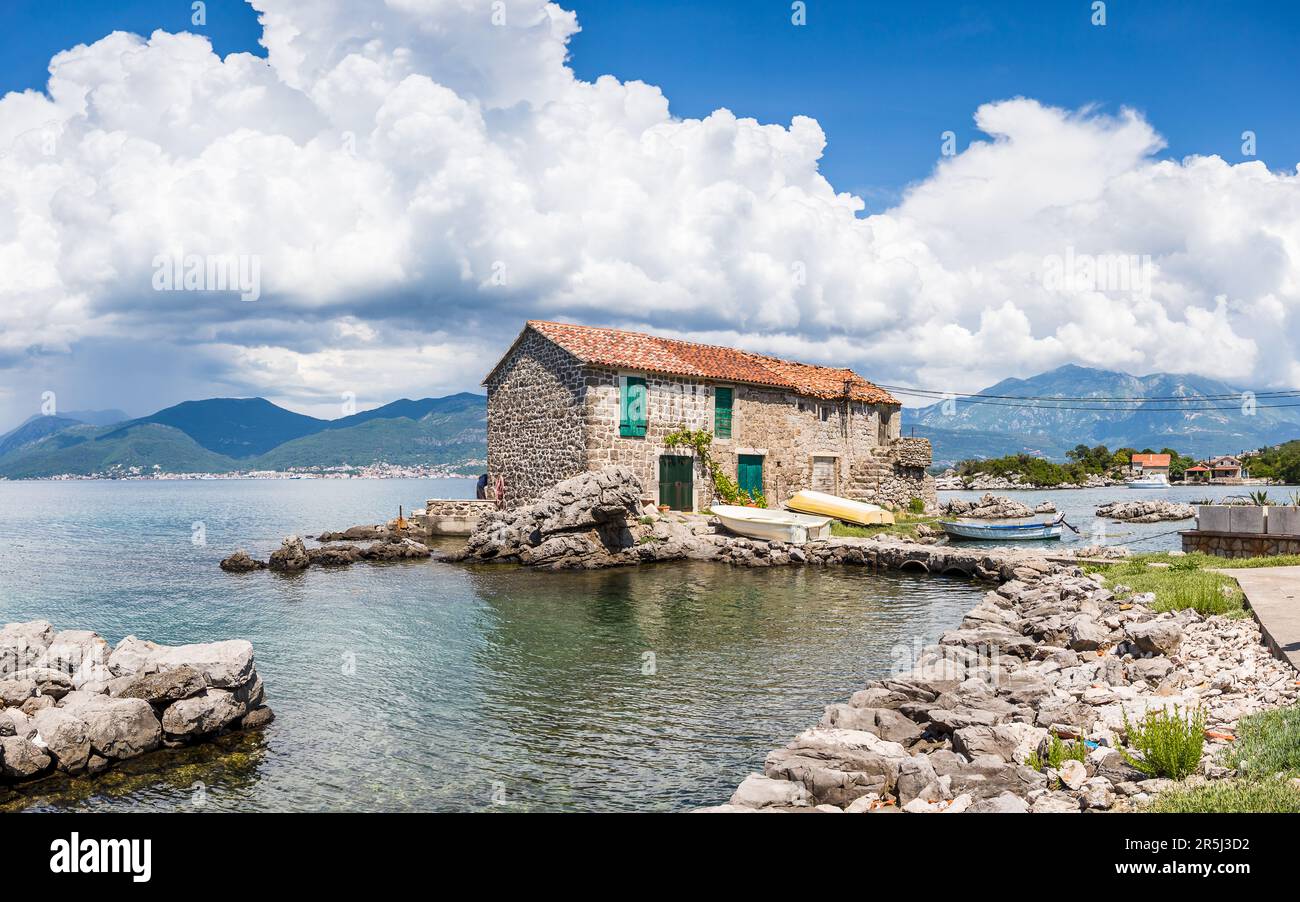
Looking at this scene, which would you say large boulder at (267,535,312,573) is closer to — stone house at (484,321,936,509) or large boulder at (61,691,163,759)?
stone house at (484,321,936,509)

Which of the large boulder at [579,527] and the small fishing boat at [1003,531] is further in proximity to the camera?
the small fishing boat at [1003,531]

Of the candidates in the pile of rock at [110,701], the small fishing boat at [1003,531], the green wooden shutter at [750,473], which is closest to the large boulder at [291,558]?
the pile of rock at [110,701]

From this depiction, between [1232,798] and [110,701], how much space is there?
11.8 metres

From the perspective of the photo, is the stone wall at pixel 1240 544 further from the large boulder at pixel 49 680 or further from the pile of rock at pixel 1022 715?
the large boulder at pixel 49 680

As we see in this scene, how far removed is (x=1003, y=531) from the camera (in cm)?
3488

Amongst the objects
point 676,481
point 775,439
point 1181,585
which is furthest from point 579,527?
point 1181,585

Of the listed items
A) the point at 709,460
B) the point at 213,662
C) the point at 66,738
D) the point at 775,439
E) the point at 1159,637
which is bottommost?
the point at 66,738

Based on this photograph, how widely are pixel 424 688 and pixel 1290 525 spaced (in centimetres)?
2099

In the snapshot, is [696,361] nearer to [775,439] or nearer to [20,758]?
[775,439]

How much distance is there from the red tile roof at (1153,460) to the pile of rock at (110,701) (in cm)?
14722

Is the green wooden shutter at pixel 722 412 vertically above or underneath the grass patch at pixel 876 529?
above

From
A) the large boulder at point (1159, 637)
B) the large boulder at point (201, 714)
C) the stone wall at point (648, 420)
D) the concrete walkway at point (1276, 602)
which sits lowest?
the large boulder at point (201, 714)

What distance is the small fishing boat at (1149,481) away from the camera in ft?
379
